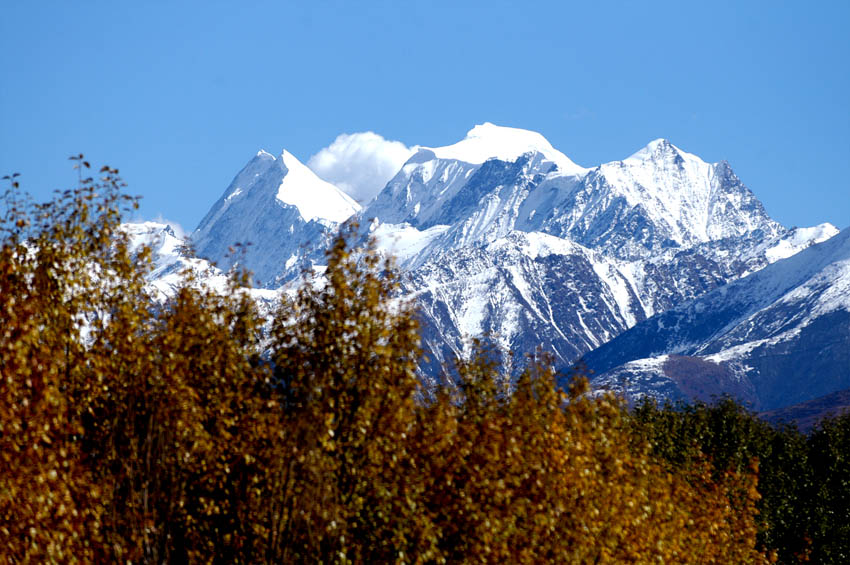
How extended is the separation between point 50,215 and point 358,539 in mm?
12888

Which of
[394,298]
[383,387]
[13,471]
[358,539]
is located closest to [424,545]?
[358,539]

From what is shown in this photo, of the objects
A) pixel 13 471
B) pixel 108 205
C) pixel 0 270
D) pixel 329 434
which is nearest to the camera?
pixel 13 471

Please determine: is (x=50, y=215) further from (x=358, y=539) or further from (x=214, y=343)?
(x=358, y=539)

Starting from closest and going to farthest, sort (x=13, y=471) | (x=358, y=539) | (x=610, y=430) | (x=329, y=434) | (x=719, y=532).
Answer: (x=13, y=471) → (x=329, y=434) → (x=358, y=539) → (x=610, y=430) → (x=719, y=532)

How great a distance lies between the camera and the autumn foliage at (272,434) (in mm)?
29453

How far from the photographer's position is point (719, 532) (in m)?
54.5

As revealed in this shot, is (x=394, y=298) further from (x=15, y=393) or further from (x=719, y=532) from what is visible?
(x=719, y=532)

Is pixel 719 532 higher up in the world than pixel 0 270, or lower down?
lower down

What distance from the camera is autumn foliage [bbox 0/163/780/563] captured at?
1160 inches

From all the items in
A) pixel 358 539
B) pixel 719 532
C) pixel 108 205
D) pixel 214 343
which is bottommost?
pixel 719 532

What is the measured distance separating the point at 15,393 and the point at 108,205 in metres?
9.40

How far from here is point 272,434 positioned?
99.1ft

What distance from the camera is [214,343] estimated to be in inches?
1341

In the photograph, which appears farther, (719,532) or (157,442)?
(719,532)
